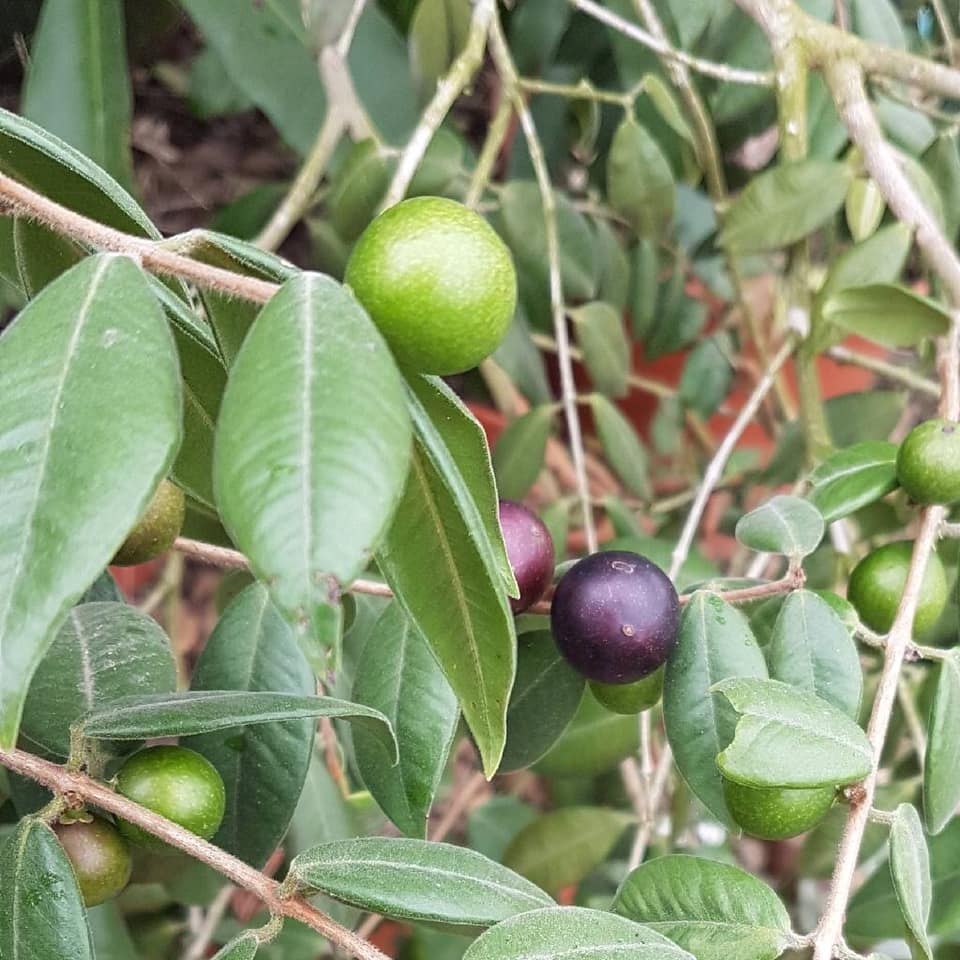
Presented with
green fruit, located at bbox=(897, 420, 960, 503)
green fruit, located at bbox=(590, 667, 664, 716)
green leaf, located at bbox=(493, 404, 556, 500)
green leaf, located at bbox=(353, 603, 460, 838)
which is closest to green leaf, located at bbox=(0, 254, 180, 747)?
green leaf, located at bbox=(353, 603, 460, 838)

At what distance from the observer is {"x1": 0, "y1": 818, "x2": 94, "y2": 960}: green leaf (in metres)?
0.40

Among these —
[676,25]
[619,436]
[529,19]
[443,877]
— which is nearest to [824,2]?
[676,25]

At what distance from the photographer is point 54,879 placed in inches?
16.1

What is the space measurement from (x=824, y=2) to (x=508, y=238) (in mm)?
361

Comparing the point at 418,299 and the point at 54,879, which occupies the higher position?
the point at 418,299

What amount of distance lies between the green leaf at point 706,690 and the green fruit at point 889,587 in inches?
5.3

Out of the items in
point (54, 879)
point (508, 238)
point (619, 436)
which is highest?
point (508, 238)

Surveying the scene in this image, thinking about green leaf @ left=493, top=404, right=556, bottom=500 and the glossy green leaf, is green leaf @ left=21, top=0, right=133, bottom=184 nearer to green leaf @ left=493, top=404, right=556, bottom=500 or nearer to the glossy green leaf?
green leaf @ left=493, top=404, right=556, bottom=500

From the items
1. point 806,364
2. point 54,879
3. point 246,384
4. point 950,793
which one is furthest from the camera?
point 806,364

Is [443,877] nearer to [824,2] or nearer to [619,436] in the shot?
[619,436]

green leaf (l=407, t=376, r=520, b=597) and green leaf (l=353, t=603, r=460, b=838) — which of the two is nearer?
green leaf (l=407, t=376, r=520, b=597)

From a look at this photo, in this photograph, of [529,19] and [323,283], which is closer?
[323,283]

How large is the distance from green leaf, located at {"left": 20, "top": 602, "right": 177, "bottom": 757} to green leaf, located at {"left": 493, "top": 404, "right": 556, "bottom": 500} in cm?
50

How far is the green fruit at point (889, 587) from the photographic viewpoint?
2.00ft
